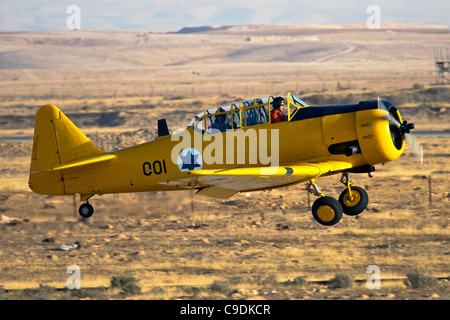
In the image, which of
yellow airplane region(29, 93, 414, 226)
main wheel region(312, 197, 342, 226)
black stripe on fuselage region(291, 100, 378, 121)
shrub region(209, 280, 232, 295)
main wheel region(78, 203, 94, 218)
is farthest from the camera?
shrub region(209, 280, 232, 295)

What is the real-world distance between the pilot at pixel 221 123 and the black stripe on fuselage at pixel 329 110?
5.43ft

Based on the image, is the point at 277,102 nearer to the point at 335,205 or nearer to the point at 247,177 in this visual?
the point at 247,177

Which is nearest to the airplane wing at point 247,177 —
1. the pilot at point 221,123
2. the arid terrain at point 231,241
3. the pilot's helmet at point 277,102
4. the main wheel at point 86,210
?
the pilot's helmet at point 277,102

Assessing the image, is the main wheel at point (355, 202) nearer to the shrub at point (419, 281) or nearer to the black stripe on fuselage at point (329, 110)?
the black stripe on fuselage at point (329, 110)

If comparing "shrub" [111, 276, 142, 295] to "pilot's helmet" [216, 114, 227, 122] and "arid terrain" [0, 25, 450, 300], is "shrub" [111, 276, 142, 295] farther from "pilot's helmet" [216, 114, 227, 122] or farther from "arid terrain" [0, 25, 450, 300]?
"pilot's helmet" [216, 114, 227, 122]

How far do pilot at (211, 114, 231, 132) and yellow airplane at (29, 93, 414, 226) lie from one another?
0.02m

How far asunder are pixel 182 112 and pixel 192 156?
46750 mm

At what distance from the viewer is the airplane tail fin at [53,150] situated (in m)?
19.0

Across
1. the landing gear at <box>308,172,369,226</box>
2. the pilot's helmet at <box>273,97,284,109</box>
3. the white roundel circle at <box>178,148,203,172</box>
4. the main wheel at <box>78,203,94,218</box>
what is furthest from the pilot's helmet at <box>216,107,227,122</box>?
the main wheel at <box>78,203,94,218</box>

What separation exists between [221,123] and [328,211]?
3.38 meters

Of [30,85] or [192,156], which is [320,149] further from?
[30,85]

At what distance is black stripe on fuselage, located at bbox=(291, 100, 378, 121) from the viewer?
1602 centimetres

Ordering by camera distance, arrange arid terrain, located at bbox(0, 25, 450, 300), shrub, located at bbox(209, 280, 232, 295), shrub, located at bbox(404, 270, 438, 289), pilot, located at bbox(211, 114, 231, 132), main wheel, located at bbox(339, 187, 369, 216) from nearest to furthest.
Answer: pilot, located at bbox(211, 114, 231, 132)
main wheel, located at bbox(339, 187, 369, 216)
shrub, located at bbox(209, 280, 232, 295)
shrub, located at bbox(404, 270, 438, 289)
arid terrain, located at bbox(0, 25, 450, 300)

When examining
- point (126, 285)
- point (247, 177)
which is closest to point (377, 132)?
point (247, 177)
